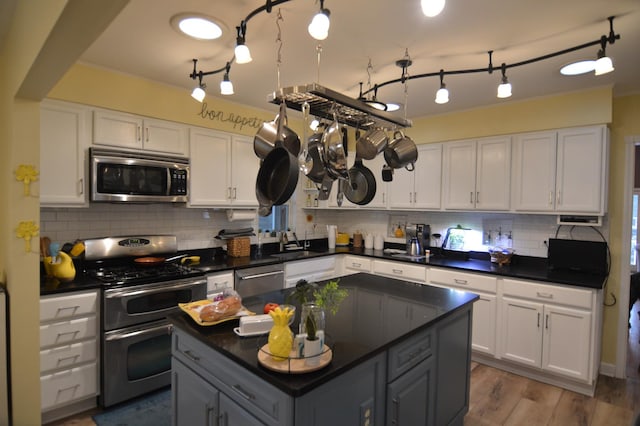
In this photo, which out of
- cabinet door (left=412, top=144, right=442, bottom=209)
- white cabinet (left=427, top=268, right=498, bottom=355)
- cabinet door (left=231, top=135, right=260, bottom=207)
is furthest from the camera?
cabinet door (left=412, top=144, right=442, bottom=209)

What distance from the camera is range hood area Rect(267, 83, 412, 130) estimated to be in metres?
1.62

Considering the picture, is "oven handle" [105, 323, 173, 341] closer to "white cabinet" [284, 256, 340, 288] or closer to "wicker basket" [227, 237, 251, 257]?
"wicker basket" [227, 237, 251, 257]

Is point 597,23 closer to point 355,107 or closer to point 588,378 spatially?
point 355,107

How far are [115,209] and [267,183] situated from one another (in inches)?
82.5

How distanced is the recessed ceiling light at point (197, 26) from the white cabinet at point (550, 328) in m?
3.12

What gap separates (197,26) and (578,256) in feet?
12.1

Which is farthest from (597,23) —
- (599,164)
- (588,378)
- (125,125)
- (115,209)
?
(115,209)

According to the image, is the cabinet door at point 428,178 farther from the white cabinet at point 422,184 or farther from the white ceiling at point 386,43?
the white ceiling at point 386,43

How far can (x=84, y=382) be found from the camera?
8.25 feet

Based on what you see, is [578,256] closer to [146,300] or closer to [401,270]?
[401,270]

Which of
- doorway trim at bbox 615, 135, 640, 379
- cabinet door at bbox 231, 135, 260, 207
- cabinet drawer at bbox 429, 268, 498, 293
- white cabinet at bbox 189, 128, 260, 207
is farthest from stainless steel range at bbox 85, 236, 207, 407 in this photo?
doorway trim at bbox 615, 135, 640, 379

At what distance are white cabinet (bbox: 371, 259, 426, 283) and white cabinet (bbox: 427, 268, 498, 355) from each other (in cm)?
35

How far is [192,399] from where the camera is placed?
173 cm

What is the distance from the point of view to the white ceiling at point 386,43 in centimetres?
189
